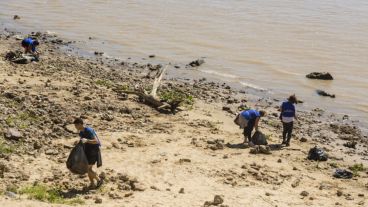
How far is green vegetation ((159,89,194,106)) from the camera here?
20902mm

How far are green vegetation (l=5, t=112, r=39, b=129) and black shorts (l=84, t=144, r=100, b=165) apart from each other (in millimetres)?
3943

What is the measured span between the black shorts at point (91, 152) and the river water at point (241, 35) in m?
13.4

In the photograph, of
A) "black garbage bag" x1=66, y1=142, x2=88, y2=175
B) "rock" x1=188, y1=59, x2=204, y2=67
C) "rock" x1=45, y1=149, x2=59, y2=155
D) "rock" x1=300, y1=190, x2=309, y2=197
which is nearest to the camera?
"black garbage bag" x1=66, y1=142, x2=88, y2=175

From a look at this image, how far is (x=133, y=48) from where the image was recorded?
105ft

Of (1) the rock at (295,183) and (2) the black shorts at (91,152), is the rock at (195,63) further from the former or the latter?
(2) the black shorts at (91,152)

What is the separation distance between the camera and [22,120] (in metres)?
16.1

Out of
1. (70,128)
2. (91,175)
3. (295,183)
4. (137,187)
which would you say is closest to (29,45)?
(70,128)

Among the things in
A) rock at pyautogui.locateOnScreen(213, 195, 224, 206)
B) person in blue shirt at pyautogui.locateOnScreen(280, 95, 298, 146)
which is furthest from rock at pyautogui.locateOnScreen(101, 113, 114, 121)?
rock at pyautogui.locateOnScreen(213, 195, 224, 206)

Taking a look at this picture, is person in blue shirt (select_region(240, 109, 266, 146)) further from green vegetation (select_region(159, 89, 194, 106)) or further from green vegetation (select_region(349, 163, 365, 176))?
green vegetation (select_region(159, 89, 194, 106))

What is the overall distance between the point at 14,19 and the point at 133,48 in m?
10.3

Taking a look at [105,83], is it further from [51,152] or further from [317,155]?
[317,155]

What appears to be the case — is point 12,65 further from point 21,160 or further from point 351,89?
point 351,89

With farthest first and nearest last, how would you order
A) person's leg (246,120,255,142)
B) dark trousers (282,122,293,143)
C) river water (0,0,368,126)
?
river water (0,0,368,126), dark trousers (282,122,293,143), person's leg (246,120,255,142)

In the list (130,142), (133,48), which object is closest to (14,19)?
(133,48)
